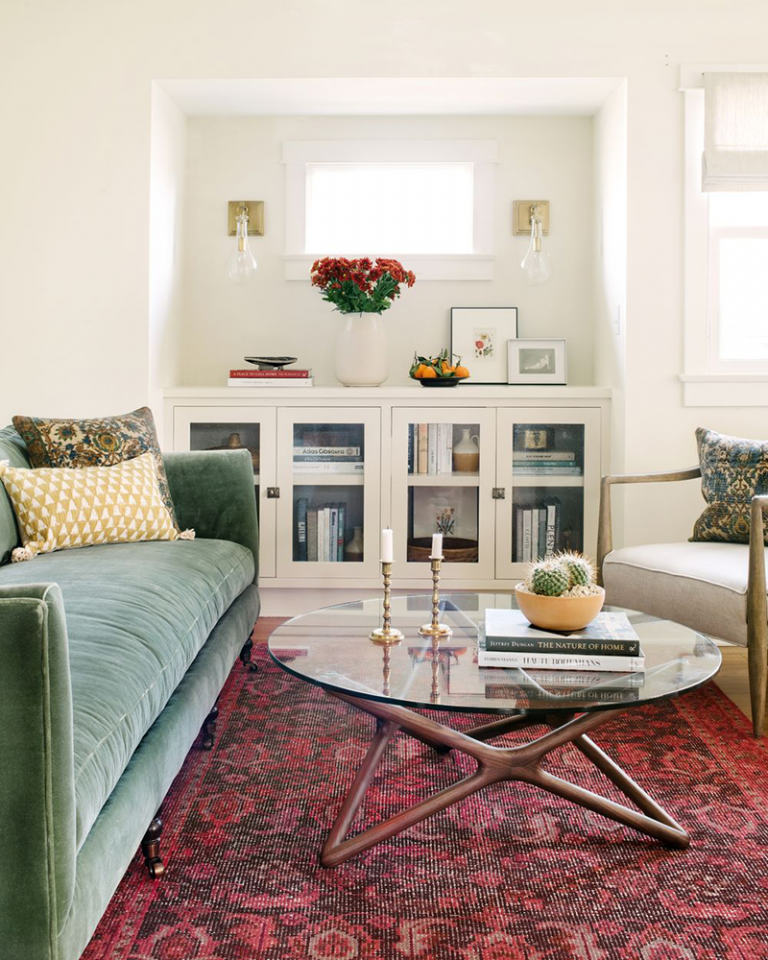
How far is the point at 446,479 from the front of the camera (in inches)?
139

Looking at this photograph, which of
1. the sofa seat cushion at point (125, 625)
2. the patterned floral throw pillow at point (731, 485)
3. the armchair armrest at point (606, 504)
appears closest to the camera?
the sofa seat cushion at point (125, 625)

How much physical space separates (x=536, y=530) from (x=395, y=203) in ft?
5.26

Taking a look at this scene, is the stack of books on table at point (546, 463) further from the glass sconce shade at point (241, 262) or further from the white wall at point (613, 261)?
the glass sconce shade at point (241, 262)

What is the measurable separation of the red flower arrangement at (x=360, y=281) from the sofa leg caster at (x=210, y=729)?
180 centimetres

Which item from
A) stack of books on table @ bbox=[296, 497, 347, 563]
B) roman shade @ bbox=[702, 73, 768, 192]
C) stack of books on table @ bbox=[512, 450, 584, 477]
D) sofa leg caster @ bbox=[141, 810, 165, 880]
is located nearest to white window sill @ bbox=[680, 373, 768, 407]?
stack of books on table @ bbox=[512, 450, 584, 477]

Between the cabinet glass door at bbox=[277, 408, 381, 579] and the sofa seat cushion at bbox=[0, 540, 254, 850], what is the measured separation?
2.63 feet

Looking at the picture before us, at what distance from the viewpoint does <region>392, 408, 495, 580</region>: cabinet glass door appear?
352 cm

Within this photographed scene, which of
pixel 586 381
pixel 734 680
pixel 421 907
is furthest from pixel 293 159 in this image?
pixel 421 907

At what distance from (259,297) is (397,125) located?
98 cm

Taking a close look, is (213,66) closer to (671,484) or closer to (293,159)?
(293,159)

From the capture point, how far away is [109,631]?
1.64m

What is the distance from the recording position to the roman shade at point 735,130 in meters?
3.29

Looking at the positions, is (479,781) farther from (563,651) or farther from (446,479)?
(446,479)

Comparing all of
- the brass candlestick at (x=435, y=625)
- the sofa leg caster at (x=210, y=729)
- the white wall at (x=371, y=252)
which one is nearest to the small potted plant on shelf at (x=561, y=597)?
the brass candlestick at (x=435, y=625)
